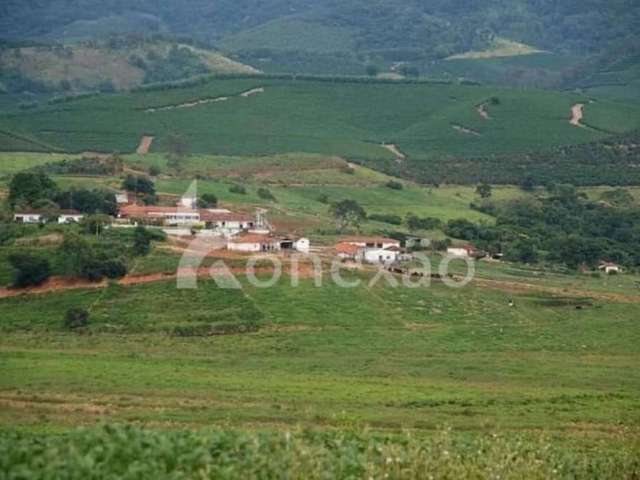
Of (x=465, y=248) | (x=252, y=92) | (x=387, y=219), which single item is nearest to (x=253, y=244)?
(x=465, y=248)

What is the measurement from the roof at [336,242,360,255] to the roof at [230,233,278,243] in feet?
9.03

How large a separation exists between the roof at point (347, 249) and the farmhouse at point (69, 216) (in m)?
11.5

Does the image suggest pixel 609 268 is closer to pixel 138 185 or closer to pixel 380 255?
pixel 380 255

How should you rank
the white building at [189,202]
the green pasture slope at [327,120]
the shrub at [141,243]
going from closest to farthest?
the shrub at [141,243]
the white building at [189,202]
the green pasture slope at [327,120]

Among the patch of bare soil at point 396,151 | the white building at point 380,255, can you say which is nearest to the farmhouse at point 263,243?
the white building at point 380,255

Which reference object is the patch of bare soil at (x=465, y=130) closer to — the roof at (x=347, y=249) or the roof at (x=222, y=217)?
the roof at (x=222, y=217)

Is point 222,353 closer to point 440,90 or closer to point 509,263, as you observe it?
point 509,263

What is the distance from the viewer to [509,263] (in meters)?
68.6

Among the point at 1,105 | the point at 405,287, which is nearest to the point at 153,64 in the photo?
the point at 1,105

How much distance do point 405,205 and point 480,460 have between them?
6524 centimetres

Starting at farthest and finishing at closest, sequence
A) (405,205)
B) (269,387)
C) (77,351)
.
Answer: (405,205) → (77,351) → (269,387)

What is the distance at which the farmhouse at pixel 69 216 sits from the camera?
6266cm

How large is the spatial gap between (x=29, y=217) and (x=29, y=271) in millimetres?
12994

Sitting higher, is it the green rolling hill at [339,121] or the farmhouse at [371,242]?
the green rolling hill at [339,121]
